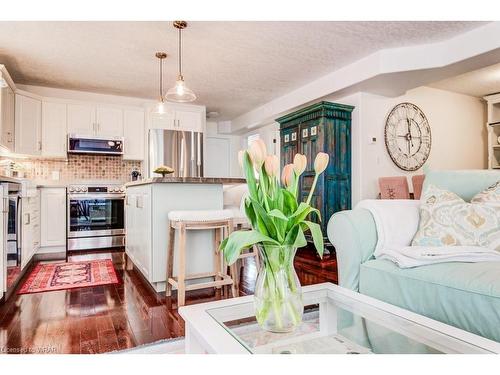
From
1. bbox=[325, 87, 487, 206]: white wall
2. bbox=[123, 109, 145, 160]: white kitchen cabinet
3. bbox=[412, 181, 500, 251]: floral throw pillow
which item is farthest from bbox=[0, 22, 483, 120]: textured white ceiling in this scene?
bbox=[412, 181, 500, 251]: floral throw pillow

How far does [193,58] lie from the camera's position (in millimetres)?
3832

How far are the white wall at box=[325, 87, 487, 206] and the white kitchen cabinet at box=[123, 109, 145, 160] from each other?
9.95ft

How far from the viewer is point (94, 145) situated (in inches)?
192

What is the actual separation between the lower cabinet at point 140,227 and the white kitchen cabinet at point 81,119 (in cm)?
193

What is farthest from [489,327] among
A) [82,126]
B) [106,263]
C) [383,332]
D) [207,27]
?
[82,126]

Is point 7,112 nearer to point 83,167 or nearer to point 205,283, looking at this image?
point 83,167

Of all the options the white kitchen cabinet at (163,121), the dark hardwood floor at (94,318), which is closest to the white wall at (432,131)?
the dark hardwood floor at (94,318)

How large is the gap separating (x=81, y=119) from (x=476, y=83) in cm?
594

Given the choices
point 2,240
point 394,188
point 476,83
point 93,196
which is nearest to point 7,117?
point 93,196

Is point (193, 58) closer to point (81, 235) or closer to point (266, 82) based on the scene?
point (266, 82)

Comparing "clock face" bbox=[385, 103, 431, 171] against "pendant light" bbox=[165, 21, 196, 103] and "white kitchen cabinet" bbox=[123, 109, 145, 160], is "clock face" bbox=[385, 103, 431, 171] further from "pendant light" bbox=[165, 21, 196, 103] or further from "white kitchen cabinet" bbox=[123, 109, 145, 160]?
"white kitchen cabinet" bbox=[123, 109, 145, 160]

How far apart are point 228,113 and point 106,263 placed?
3.79 metres

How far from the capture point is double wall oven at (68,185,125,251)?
14.6 feet

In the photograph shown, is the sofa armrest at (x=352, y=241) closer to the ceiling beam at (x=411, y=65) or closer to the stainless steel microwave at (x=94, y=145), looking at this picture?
the ceiling beam at (x=411, y=65)
